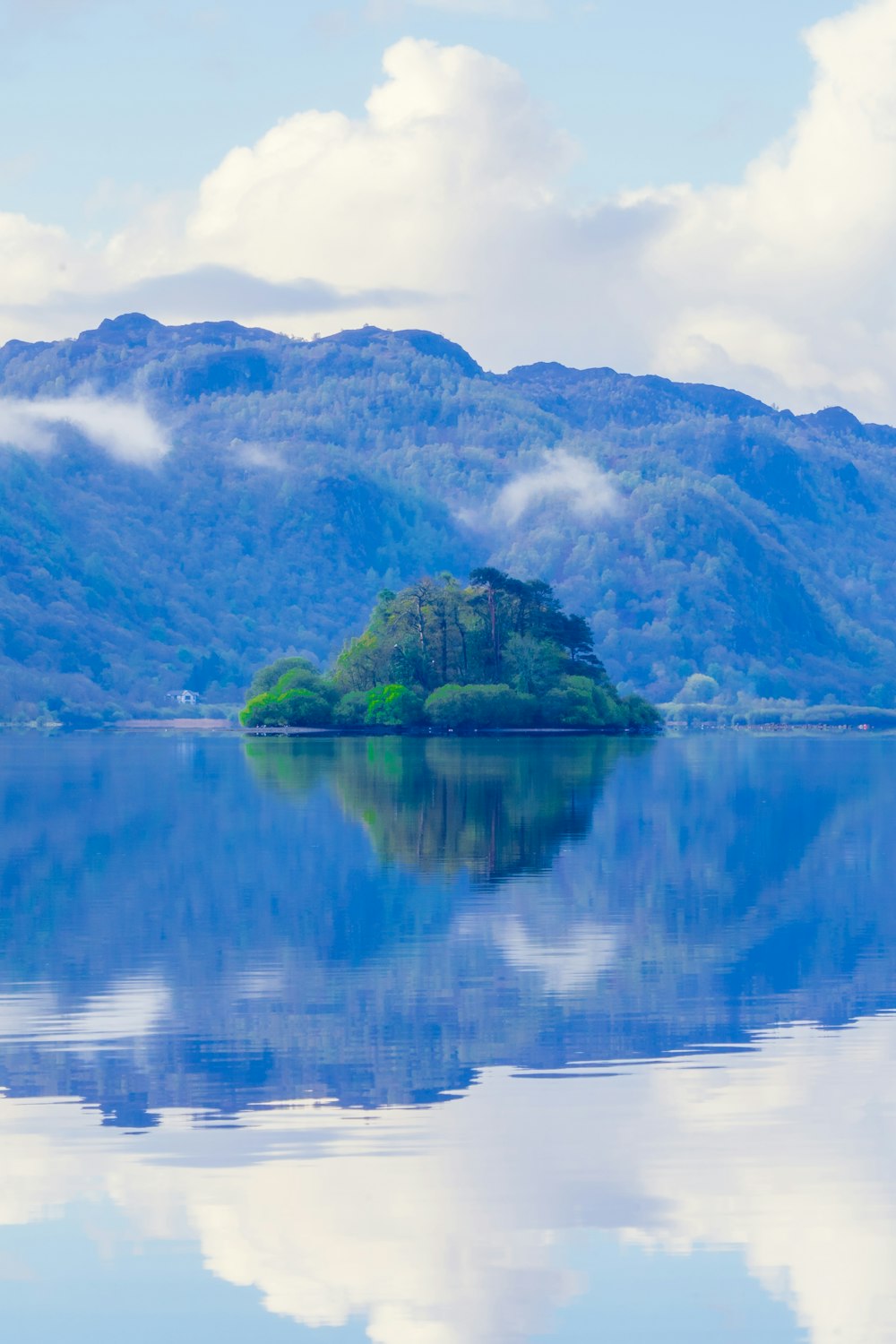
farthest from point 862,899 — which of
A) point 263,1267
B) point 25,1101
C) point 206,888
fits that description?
point 263,1267

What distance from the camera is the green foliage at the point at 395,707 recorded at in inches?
6363

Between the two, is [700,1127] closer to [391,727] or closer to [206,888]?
[206,888]

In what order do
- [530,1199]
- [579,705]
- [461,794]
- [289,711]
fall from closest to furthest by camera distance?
[530,1199]
[461,794]
[579,705]
[289,711]

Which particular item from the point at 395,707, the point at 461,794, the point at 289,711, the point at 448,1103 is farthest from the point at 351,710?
the point at 448,1103

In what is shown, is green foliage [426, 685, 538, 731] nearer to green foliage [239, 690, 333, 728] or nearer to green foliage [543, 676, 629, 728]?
green foliage [543, 676, 629, 728]

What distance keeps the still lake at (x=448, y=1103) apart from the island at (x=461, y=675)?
125m

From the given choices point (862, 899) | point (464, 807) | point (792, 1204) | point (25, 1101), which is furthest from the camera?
point (464, 807)

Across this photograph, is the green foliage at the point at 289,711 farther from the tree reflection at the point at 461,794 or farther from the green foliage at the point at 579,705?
the tree reflection at the point at 461,794

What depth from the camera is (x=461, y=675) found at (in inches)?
6609

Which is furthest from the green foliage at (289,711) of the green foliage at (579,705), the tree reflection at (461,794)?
the tree reflection at (461,794)

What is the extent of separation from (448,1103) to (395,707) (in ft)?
477

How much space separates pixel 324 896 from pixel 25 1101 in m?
15.0

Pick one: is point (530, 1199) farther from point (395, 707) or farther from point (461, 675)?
point (461, 675)

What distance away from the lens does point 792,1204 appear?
13.7 metres
